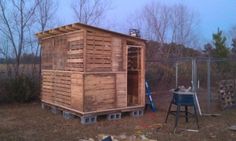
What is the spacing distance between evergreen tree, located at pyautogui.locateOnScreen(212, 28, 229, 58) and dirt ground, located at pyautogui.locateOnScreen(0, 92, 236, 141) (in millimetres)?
9231

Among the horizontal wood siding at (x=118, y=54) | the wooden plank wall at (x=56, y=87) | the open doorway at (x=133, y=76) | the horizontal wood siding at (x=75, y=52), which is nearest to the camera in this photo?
the horizontal wood siding at (x=75, y=52)

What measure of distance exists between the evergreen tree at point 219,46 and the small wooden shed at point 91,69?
33.8 feet

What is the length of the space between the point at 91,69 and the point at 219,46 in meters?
13.1

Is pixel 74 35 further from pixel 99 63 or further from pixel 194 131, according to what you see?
pixel 194 131

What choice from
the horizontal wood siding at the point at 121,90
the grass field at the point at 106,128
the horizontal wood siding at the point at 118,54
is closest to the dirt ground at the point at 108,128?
the grass field at the point at 106,128

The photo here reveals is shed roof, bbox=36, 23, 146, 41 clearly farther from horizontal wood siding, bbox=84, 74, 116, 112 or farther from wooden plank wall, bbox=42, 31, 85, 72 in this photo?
horizontal wood siding, bbox=84, 74, 116, 112

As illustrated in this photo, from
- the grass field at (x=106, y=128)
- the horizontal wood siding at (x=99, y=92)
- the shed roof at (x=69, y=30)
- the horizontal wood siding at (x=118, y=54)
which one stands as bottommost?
the grass field at (x=106, y=128)

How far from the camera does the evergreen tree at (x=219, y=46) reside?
63.2 feet

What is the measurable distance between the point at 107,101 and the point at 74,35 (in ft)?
7.26

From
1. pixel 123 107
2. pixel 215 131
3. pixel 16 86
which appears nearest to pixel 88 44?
pixel 123 107

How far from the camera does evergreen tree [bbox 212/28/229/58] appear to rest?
1925 centimetres

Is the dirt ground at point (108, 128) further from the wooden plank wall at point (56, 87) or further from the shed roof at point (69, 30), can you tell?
the shed roof at point (69, 30)

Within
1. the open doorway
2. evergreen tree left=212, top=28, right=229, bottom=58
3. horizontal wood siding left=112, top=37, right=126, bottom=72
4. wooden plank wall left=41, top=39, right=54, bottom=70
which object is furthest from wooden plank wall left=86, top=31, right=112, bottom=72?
evergreen tree left=212, top=28, right=229, bottom=58

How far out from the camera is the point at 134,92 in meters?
11.0
